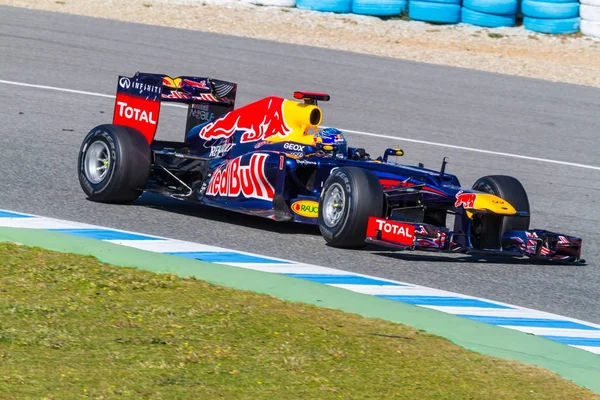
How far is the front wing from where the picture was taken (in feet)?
24.4

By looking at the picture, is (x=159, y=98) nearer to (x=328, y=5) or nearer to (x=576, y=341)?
(x=576, y=341)

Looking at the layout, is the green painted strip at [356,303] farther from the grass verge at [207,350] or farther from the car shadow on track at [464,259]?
the car shadow on track at [464,259]

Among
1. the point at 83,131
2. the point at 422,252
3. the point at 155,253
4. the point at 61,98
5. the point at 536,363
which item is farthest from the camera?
the point at 61,98

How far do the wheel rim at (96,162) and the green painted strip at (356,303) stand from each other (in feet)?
5.16

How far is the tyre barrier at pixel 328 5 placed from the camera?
842 inches

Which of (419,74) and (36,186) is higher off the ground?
(419,74)

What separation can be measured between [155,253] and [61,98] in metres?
7.16

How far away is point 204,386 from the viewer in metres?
4.42

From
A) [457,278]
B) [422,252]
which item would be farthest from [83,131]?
[457,278]

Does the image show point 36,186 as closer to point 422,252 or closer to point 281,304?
point 422,252

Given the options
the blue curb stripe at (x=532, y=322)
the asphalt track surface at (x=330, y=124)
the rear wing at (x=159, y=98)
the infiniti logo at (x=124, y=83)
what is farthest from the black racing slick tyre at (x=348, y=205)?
the infiniti logo at (x=124, y=83)

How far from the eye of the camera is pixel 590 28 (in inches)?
823

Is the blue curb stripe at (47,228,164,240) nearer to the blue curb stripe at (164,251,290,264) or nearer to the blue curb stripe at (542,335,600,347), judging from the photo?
the blue curb stripe at (164,251,290,264)

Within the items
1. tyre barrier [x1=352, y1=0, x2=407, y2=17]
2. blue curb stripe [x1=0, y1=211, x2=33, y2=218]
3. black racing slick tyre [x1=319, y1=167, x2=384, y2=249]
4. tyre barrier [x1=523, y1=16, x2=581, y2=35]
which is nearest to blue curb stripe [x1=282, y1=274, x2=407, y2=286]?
black racing slick tyre [x1=319, y1=167, x2=384, y2=249]
